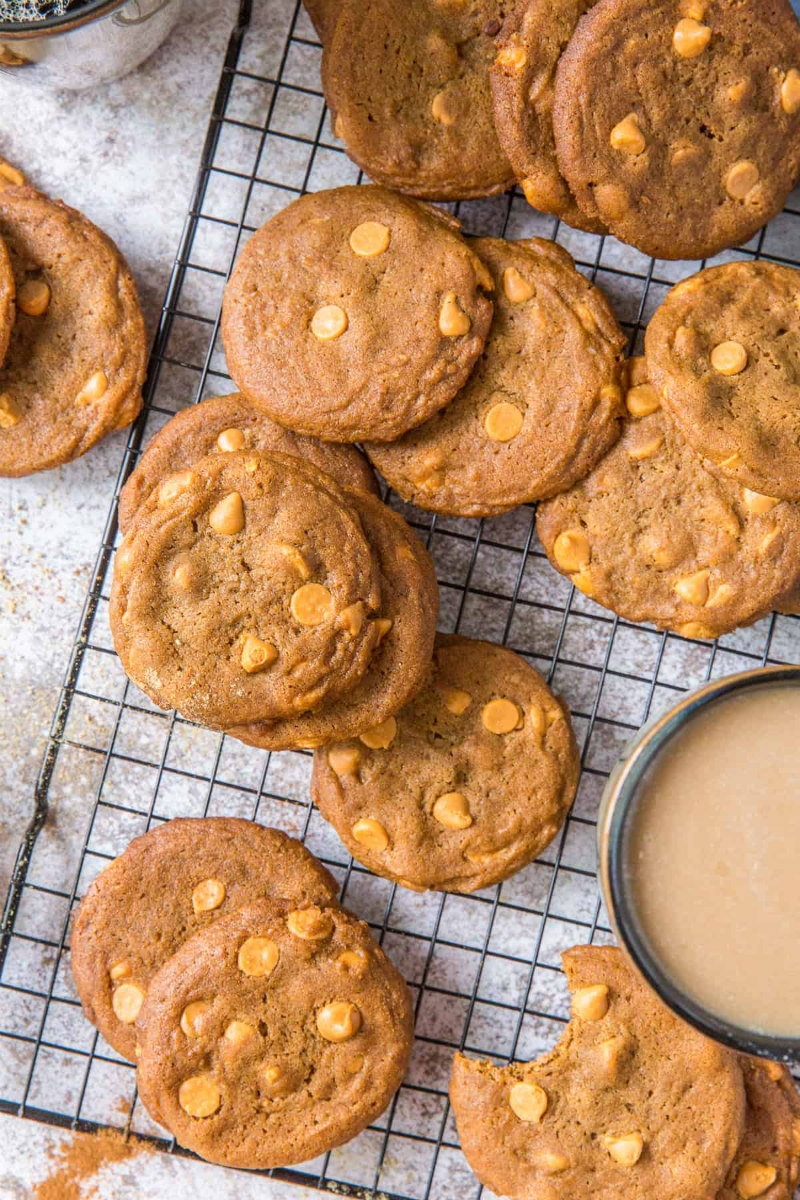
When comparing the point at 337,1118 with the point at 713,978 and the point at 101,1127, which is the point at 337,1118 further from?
the point at 713,978

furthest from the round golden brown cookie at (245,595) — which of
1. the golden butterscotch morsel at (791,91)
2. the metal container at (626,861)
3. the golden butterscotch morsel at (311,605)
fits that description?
the golden butterscotch morsel at (791,91)

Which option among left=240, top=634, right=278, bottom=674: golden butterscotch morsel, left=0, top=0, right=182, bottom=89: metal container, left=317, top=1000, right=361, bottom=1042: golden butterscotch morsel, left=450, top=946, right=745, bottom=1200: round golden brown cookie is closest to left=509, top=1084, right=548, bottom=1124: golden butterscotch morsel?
A: left=450, top=946, right=745, bottom=1200: round golden brown cookie

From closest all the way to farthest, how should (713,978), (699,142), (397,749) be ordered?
(713,978), (699,142), (397,749)

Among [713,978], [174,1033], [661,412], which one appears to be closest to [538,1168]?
[713,978]

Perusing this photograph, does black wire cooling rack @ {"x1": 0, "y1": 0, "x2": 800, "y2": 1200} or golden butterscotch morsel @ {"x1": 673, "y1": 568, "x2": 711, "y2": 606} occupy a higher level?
golden butterscotch morsel @ {"x1": 673, "y1": 568, "x2": 711, "y2": 606}

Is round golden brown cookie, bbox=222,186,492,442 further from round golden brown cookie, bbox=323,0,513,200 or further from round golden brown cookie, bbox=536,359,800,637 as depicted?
round golden brown cookie, bbox=536,359,800,637

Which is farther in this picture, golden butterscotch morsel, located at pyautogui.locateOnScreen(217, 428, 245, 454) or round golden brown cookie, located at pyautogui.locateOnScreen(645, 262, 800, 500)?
golden butterscotch morsel, located at pyautogui.locateOnScreen(217, 428, 245, 454)
